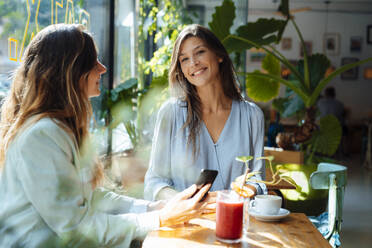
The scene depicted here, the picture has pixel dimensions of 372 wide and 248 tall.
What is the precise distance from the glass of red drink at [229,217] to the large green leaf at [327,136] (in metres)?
3.00

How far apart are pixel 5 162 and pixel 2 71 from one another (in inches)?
26.9

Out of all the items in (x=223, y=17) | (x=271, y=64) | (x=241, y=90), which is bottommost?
(x=241, y=90)

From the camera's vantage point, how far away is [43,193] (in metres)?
0.91

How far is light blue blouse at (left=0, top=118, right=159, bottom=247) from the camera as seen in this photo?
91 centimetres

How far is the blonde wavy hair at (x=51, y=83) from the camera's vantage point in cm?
100

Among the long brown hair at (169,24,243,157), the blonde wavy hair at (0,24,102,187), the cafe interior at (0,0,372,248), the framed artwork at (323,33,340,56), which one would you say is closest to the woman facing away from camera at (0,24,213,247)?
the blonde wavy hair at (0,24,102,187)

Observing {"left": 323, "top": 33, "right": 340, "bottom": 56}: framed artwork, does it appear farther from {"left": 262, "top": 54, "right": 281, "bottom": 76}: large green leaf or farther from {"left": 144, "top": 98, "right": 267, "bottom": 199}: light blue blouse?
{"left": 144, "top": 98, "right": 267, "bottom": 199}: light blue blouse

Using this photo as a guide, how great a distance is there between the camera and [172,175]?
1734 mm

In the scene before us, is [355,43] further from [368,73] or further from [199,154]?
[199,154]

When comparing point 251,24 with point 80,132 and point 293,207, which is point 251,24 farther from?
point 80,132

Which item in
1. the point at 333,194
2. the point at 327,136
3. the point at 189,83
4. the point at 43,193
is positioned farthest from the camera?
the point at 327,136

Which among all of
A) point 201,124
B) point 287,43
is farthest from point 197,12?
point 287,43

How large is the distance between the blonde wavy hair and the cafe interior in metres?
0.25

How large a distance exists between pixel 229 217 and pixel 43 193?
0.51m
